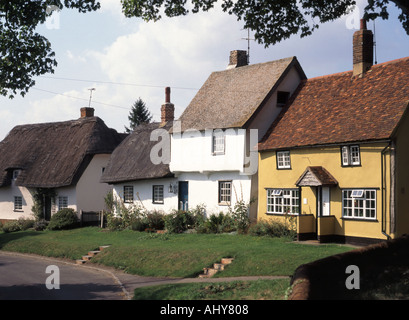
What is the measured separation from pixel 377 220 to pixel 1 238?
22507 millimetres

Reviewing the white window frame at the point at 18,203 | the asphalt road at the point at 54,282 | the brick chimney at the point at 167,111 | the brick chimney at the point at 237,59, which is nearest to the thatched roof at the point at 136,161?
the brick chimney at the point at 167,111

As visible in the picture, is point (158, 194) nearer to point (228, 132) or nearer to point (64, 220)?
point (64, 220)

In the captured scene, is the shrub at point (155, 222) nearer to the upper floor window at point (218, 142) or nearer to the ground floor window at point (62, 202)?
the upper floor window at point (218, 142)

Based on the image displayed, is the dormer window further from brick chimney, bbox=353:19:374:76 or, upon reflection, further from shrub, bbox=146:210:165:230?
shrub, bbox=146:210:165:230

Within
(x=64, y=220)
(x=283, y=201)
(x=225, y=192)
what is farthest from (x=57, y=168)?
(x=283, y=201)

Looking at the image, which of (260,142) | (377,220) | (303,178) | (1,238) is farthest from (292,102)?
(1,238)

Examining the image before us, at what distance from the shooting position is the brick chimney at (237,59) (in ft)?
112

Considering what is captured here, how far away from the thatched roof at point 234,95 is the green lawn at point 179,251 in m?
6.42

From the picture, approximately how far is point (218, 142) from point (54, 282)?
13.6m

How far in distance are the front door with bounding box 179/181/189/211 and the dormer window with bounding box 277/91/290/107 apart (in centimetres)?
717

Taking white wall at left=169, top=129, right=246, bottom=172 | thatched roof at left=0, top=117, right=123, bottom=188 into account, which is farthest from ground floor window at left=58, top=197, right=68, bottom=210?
white wall at left=169, top=129, right=246, bottom=172

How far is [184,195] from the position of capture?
107 ft

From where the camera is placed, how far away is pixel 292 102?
29641 millimetres
